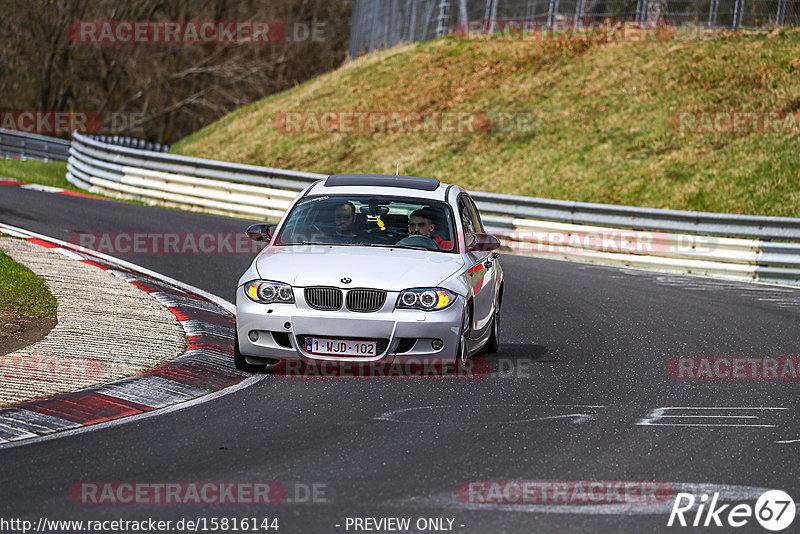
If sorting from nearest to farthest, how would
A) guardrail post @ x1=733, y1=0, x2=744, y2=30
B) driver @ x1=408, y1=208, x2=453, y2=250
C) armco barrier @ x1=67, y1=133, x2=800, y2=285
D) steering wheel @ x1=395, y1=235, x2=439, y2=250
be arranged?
steering wheel @ x1=395, y1=235, x2=439, y2=250
driver @ x1=408, y1=208, x2=453, y2=250
armco barrier @ x1=67, y1=133, x2=800, y2=285
guardrail post @ x1=733, y1=0, x2=744, y2=30

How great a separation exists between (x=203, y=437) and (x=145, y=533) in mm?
1808

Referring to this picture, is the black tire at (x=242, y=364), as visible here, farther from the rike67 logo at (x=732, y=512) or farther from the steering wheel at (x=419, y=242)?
the rike67 logo at (x=732, y=512)

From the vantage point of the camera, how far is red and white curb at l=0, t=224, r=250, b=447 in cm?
706

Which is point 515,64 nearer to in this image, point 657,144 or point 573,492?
point 657,144

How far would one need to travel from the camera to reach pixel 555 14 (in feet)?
114

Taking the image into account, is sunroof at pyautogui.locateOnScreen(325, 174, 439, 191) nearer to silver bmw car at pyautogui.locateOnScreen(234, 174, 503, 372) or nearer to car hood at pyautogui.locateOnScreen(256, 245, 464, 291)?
silver bmw car at pyautogui.locateOnScreen(234, 174, 503, 372)

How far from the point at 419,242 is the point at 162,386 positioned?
266cm

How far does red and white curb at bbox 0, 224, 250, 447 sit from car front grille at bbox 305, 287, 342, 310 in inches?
33.2

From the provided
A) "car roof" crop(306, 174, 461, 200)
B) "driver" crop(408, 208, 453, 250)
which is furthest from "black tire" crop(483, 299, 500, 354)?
"car roof" crop(306, 174, 461, 200)

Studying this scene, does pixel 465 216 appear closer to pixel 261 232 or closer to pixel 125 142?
pixel 261 232

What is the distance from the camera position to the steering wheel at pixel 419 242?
9766 millimetres

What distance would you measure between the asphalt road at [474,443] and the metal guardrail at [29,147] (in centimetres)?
2833

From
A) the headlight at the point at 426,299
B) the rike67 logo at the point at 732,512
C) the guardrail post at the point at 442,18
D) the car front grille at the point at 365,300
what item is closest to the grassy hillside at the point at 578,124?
the guardrail post at the point at 442,18

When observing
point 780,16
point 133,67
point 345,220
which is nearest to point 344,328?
point 345,220
